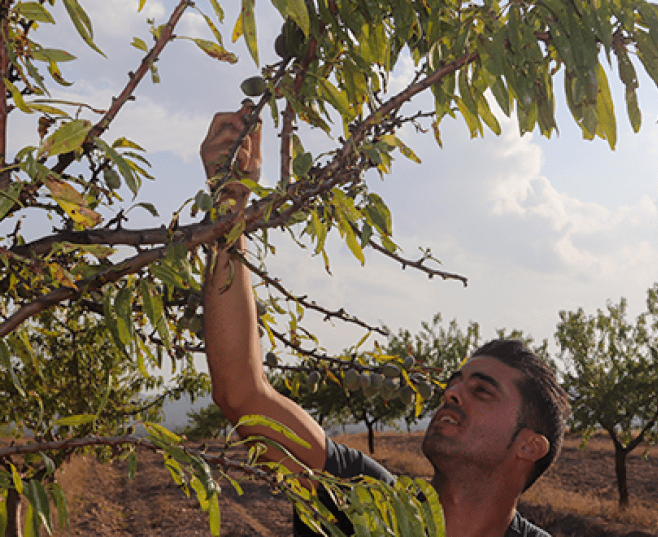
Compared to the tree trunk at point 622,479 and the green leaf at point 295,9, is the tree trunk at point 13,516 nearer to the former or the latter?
the green leaf at point 295,9

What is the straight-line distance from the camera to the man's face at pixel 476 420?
2.45 m

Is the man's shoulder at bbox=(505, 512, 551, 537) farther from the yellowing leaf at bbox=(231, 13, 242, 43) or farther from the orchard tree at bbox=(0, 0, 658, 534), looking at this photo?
the yellowing leaf at bbox=(231, 13, 242, 43)

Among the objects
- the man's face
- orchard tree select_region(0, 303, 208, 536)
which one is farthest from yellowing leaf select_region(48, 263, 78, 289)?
orchard tree select_region(0, 303, 208, 536)

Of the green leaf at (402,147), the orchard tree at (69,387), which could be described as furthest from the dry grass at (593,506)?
the green leaf at (402,147)

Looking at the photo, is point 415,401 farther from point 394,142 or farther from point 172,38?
point 172,38

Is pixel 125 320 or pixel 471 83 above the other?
Answer: pixel 471 83

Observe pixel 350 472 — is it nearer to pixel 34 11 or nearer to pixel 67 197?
pixel 67 197

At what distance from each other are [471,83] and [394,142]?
30 cm

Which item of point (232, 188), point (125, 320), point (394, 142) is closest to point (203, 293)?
point (232, 188)

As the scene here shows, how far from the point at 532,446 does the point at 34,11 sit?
250 cm

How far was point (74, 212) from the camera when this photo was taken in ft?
3.63

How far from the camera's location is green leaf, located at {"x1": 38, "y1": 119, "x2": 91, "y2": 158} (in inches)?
39.6

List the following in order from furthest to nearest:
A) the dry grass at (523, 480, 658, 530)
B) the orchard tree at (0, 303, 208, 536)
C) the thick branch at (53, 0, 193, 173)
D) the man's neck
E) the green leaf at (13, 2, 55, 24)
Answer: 1. the dry grass at (523, 480, 658, 530)
2. the orchard tree at (0, 303, 208, 536)
3. the man's neck
4. the thick branch at (53, 0, 193, 173)
5. the green leaf at (13, 2, 55, 24)

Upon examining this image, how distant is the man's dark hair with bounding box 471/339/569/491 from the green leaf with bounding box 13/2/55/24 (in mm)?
2386
